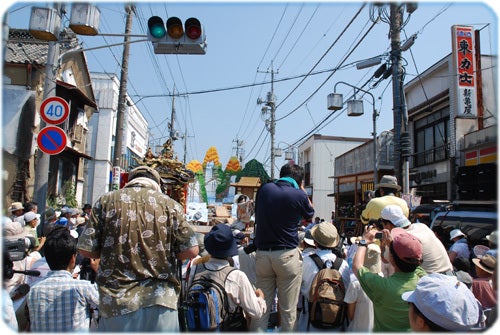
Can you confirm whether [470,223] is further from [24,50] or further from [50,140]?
[24,50]

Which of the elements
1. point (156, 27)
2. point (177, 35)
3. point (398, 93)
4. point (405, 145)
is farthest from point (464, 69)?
point (156, 27)

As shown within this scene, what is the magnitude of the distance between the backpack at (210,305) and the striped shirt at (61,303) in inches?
27.6

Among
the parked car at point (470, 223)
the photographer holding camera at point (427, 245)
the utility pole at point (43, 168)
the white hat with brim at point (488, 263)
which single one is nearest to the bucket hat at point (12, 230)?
the utility pole at point (43, 168)

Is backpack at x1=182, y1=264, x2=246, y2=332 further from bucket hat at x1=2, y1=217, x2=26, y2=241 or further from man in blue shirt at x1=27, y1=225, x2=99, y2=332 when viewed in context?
bucket hat at x1=2, y1=217, x2=26, y2=241

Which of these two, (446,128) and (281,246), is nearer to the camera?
(281,246)

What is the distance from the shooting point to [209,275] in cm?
309

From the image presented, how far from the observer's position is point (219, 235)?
3.24 meters

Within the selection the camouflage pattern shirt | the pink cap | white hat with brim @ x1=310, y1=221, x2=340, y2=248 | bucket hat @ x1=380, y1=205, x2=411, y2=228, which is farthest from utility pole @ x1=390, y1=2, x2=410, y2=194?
the camouflage pattern shirt

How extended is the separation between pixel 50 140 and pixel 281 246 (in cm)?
459

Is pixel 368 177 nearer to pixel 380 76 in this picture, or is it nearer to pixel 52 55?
pixel 380 76

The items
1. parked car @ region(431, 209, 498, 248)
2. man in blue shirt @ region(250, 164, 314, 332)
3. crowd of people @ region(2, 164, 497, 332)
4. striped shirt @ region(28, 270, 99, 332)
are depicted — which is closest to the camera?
crowd of people @ region(2, 164, 497, 332)

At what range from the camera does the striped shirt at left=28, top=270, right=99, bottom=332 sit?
2594 mm

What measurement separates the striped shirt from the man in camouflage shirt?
236mm

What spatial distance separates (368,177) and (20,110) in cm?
1605
